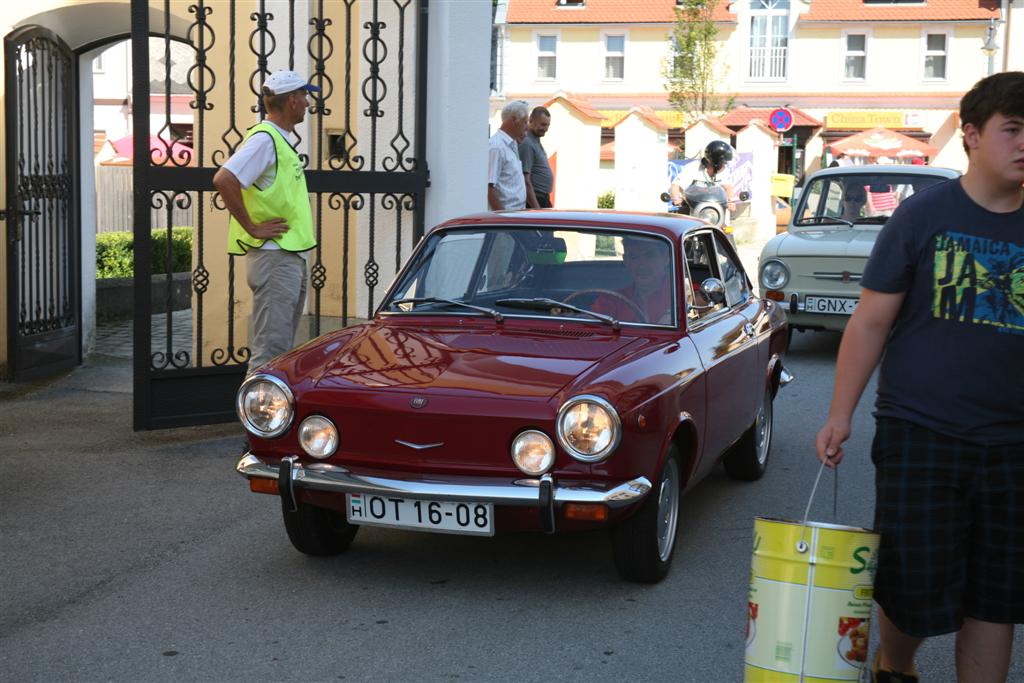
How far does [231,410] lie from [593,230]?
→ 3462 mm

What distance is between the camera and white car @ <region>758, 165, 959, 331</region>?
11.7 meters

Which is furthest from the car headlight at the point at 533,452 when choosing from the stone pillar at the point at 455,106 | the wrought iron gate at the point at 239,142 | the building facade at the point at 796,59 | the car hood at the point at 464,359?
the building facade at the point at 796,59

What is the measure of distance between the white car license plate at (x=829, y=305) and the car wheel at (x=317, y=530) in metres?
6.90

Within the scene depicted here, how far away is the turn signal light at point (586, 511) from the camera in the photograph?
488 cm

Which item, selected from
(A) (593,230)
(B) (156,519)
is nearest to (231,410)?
(B) (156,519)

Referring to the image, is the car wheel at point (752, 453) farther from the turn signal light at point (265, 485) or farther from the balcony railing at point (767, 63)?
the balcony railing at point (767, 63)

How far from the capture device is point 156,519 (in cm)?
638

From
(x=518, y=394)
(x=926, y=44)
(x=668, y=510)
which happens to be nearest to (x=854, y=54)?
(x=926, y=44)

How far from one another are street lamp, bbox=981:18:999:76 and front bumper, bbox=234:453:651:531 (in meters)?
34.1

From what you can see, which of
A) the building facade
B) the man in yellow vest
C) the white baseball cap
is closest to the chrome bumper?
the man in yellow vest

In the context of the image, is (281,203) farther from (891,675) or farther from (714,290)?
(891,675)

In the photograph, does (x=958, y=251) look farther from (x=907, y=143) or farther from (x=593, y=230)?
(x=907, y=143)

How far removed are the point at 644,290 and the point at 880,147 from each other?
35982 mm

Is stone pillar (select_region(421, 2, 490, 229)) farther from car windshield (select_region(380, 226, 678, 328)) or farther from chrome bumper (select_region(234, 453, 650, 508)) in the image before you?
chrome bumper (select_region(234, 453, 650, 508))
